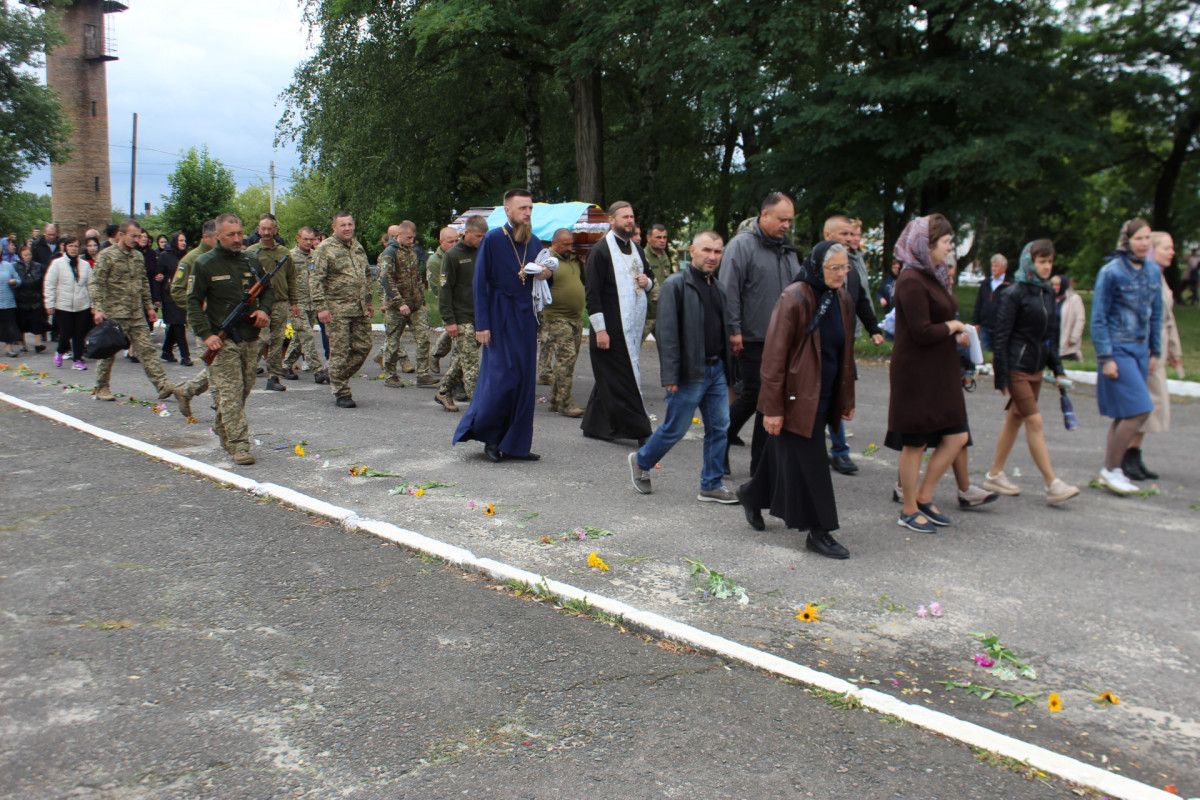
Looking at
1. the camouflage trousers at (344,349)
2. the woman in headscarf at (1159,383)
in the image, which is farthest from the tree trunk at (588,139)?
the woman in headscarf at (1159,383)

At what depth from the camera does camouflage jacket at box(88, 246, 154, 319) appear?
10797mm

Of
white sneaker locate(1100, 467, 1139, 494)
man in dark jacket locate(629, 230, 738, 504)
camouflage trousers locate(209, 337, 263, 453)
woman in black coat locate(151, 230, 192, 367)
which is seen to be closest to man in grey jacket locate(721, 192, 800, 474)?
man in dark jacket locate(629, 230, 738, 504)

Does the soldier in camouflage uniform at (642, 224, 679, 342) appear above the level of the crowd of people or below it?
above

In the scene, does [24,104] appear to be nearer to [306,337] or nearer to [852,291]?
[306,337]

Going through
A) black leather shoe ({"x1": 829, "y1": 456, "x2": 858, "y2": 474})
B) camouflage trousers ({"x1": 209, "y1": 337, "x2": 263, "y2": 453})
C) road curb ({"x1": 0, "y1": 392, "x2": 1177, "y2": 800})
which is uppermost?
camouflage trousers ({"x1": 209, "y1": 337, "x2": 263, "y2": 453})

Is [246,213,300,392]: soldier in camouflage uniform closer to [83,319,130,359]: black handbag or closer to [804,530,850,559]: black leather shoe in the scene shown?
[83,319,130,359]: black handbag

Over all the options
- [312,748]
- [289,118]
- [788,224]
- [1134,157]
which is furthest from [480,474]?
[1134,157]

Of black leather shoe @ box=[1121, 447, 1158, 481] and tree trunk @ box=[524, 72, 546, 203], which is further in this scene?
tree trunk @ box=[524, 72, 546, 203]

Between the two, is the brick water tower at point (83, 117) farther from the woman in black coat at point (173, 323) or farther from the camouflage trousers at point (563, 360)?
the camouflage trousers at point (563, 360)

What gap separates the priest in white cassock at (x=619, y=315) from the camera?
26.9 ft

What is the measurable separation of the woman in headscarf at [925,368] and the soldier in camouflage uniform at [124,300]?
817 centimetres

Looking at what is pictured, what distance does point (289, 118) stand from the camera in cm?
2881

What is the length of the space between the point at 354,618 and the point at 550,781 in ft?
5.53

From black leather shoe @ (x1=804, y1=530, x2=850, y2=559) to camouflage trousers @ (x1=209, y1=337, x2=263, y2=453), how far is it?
4663 mm
